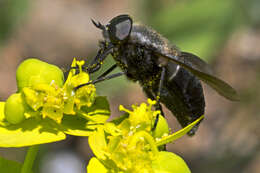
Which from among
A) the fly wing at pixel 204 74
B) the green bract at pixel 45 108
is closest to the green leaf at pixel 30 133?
the green bract at pixel 45 108

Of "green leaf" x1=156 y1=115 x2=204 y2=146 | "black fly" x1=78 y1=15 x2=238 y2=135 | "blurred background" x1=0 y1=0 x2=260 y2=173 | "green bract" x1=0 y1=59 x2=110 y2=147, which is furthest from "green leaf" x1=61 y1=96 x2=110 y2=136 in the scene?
"blurred background" x1=0 y1=0 x2=260 y2=173

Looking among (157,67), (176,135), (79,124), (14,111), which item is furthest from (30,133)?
(157,67)

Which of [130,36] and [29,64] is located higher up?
[130,36]

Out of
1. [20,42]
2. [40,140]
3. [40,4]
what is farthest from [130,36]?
[40,4]

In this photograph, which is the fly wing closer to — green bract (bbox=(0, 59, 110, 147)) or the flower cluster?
the flower cluster

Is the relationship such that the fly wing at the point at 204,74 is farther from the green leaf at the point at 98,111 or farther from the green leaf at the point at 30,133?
the green leaf at the point at 30,133

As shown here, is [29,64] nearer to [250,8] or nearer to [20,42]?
[250,8]

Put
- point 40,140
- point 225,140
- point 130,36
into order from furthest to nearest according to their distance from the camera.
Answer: point 225,140 → point 130,36 → point 40,140
